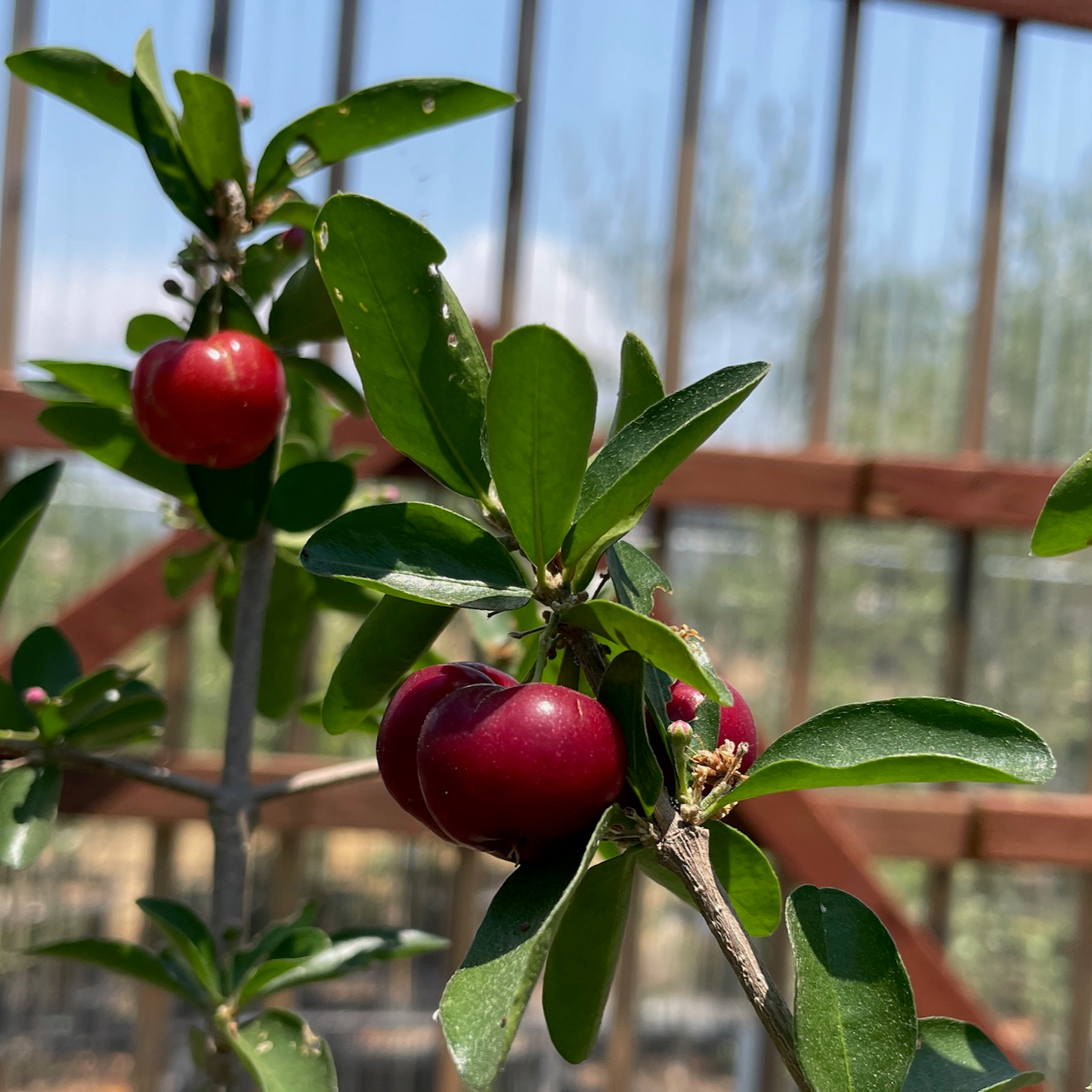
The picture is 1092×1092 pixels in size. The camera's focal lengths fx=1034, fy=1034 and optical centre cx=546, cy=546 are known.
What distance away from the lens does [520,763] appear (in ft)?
1.22

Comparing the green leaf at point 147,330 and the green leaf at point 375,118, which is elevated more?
the green leaf at point 375,118

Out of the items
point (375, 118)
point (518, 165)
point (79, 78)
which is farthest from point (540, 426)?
point (518, 165)

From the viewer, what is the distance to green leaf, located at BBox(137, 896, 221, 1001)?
77cm

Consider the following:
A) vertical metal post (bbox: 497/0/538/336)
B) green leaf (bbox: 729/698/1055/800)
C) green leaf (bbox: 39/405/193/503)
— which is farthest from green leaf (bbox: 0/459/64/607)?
vertical metal post (bbox: 497/0/538/336)

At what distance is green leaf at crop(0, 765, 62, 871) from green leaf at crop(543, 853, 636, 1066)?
40 cm

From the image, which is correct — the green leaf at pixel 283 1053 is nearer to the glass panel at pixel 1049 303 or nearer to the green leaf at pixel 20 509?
the green leaf at pixel 20 509

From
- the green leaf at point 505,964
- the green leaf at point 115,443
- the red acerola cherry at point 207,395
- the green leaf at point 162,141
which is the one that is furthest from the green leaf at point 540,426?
the green leaf at point 115,443

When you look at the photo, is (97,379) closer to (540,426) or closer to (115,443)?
(115,443)

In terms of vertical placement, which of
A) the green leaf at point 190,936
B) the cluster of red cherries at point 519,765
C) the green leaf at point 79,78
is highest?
the green leaf at point 79,78

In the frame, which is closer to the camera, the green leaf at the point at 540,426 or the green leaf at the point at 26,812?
the green leaf at the point at 540,426

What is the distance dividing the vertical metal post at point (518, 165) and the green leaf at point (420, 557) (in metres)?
1.15

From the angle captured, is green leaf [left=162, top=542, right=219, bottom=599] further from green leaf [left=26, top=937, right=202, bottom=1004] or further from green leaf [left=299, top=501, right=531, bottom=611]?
green leaf [left=299, top=501, right=531, bottom=611]

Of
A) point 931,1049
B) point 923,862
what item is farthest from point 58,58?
point 923,862

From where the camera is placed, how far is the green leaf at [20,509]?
2.43 feet
